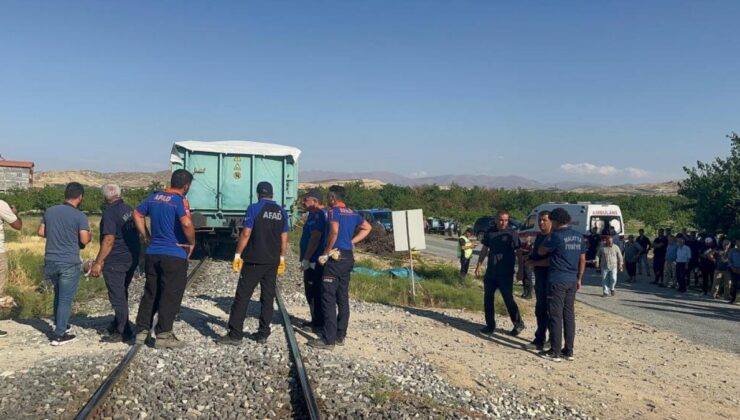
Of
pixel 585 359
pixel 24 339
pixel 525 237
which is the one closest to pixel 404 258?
pixel 525 237

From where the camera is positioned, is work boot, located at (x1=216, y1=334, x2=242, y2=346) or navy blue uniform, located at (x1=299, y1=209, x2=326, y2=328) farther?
navy blue uniform, located at (x1=299, y1=209, x2=326, y2=328)

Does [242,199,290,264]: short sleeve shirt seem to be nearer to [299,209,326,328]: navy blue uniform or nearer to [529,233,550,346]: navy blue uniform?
[299,209,326,328]: navy blue uniform

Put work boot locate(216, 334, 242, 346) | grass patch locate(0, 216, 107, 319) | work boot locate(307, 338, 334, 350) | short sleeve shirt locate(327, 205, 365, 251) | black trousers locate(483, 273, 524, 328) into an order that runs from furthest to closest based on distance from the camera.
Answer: grass patch locate(0, 216, 107, 319)
black trousers locate(483, 273, 524, 328)
short sleeve shirt locate(327, 205, 365, 251)
work boot locate(307, 338, 334, 350)
work boot locate(216, 334, 242, 346)

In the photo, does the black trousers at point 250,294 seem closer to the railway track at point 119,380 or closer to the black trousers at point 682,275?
the railway track at point 119,380

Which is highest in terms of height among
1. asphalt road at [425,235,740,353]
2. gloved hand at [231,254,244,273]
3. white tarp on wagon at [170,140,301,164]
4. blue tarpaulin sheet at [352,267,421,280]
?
white tarp on wagon at [170,140,301,164]

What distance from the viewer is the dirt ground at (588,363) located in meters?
6.04

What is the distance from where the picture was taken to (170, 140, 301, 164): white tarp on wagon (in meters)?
14.7

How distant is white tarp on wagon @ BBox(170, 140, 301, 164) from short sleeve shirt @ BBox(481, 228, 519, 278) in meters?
8.45

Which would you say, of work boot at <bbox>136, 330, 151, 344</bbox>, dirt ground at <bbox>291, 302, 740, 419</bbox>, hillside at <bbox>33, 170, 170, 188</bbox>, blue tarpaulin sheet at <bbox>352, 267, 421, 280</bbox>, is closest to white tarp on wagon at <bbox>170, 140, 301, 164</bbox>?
blue tarpaulin sheet at <bbox>352, 267, 421, 280</bbox>

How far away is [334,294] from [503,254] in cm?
270

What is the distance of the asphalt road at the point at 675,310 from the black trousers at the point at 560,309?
11.6 feet

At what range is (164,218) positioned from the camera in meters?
6.14

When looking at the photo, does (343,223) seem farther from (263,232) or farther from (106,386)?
(106,386)

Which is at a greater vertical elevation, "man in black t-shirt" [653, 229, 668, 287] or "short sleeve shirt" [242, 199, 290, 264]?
"short sleeve shirt" [242, 199, 290, 264]
